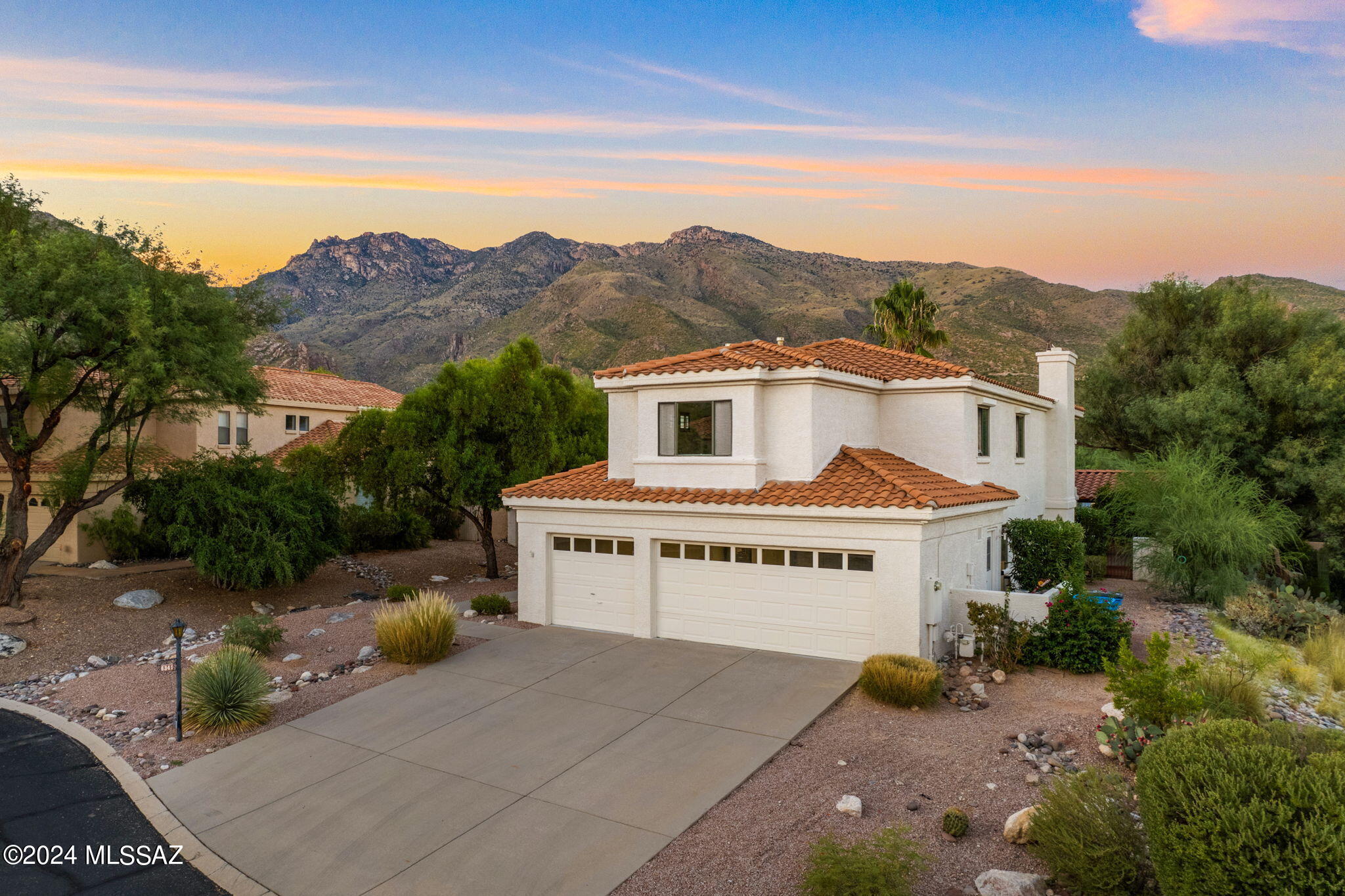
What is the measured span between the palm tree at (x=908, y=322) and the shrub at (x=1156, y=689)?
1114 inches

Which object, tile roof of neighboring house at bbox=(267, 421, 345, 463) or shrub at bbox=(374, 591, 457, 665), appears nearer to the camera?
shrub at bbox=(374, 591, 457, 665)

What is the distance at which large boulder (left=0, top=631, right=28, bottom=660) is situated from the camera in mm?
15820

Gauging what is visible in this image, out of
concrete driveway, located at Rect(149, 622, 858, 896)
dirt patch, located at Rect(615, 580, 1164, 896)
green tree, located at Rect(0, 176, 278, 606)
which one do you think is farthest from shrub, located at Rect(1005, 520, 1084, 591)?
green tree, located at Rect(0, 176, 278, 606)

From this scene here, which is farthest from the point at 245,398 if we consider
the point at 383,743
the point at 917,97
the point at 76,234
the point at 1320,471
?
the point at 1320,471

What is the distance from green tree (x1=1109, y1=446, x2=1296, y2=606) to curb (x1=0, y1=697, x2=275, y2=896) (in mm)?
21839

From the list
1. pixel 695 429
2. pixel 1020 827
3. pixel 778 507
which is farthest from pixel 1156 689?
pixel 695 429

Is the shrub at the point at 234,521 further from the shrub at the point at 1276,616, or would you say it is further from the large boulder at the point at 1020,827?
the shrub at the point at 1276,616

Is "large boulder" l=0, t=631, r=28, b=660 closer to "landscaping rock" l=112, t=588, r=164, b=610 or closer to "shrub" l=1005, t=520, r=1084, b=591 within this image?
"landscaping rock" l=112, t=588, r=164, b=610

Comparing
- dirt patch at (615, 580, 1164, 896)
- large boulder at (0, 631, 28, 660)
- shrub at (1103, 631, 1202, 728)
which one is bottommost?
large boulder at (0, 631, 28, 660)

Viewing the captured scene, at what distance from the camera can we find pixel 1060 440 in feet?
75.6

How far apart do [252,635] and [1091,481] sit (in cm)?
2987

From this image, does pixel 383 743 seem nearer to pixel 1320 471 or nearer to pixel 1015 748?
pixel 1015 748

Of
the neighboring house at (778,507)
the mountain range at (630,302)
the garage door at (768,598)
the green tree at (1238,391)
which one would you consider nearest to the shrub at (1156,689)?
the neighboring house at (778,507)

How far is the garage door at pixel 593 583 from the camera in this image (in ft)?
51.6
